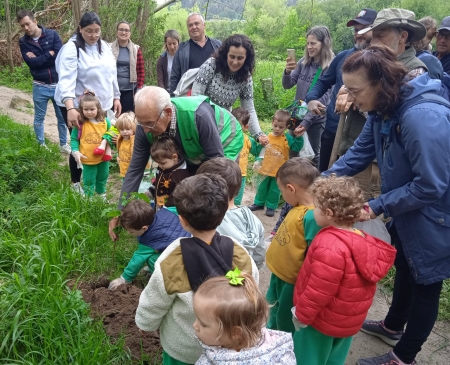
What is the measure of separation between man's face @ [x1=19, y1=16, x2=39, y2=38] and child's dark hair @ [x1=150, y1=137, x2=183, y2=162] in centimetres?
427

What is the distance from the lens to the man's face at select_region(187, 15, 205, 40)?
4965 mm

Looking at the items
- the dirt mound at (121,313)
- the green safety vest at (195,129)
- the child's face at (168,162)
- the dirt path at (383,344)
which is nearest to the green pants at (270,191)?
the dirt path at (383,344)

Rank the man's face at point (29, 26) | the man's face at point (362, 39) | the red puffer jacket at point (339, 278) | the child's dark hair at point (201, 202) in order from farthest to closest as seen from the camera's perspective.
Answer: the man's face at point (29, 26)
the man's face at point (362, 39)
the red puffer jacket at point (339, 278)
the child's dark hair at point (201, 202)

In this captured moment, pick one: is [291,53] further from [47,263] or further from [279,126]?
[47,263]

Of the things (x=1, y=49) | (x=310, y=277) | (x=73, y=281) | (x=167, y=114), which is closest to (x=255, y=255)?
(x=310, y=277)

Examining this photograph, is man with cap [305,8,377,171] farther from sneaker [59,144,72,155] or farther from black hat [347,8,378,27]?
sneaker [59,144,72,155]

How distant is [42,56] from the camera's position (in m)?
5.82

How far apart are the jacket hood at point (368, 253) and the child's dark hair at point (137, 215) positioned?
48.9 inches

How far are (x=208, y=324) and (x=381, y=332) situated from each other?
6.54ft

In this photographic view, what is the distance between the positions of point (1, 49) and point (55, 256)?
11.0 metres

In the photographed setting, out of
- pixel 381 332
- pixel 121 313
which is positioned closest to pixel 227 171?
pixel 121 313

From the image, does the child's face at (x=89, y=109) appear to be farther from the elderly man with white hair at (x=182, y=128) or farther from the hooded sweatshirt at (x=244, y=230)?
the hooded sweatshirt at (x=244, y=230)

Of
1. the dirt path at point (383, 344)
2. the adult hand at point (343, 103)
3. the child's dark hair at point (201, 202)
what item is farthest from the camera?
the adult hand at point (343, 103)

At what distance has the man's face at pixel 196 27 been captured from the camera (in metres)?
4.96
